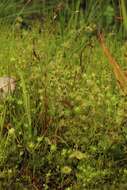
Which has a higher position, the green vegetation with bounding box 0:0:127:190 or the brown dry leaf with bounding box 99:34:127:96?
the brown dry leaf with bounding box 99:34:127:96

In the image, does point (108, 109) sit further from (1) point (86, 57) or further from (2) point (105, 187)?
(1) point (86, 57)

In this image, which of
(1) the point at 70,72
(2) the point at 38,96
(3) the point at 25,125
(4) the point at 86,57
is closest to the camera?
(3) the point at 25,125

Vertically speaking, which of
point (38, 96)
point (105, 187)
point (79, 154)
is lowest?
point (105, 187)

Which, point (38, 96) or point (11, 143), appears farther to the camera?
point (38, 96)

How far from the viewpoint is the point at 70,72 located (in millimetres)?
3686

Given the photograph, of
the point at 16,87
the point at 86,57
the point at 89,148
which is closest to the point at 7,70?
the point at 16,87

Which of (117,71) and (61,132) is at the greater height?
(117,71)

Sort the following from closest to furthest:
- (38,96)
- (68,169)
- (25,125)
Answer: (68,169) → (25,125) → (38,96)

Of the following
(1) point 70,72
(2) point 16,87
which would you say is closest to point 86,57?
(1) point 70,72

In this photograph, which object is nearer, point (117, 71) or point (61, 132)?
point (117, 71)

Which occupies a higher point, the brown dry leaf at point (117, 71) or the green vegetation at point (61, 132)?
the brown dry leaf at point (117, 71)

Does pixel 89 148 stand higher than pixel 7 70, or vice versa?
pixel 7 70

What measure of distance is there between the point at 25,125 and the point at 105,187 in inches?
21.7

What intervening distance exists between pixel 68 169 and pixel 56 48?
1809 mm
